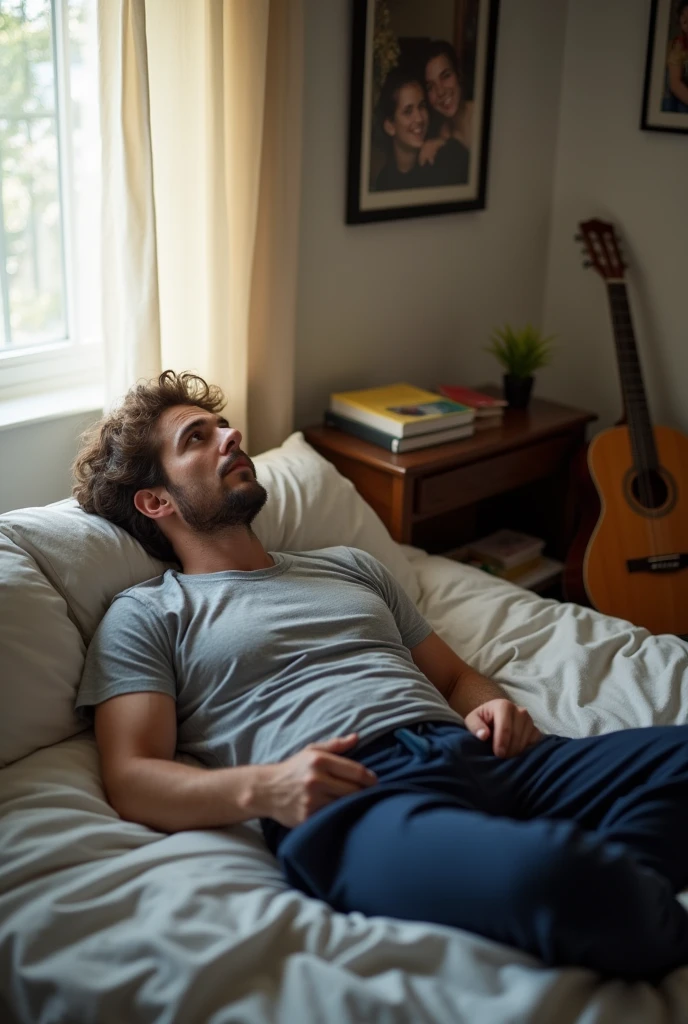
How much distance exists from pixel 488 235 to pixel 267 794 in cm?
208

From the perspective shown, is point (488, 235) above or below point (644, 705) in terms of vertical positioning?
above

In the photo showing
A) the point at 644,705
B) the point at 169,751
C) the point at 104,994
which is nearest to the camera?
the point at 104,994

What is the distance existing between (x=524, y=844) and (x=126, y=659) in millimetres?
680

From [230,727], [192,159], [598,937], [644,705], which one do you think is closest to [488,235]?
[192,159]

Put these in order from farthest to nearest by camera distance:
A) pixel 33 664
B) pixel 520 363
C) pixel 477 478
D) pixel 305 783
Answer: pixel 520 363, pixel 477 478, pixel 33 664, pixel 305 783

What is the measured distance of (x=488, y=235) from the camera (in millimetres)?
3104

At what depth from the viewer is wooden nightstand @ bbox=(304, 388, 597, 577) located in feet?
8.28

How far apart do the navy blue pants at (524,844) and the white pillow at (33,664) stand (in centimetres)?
40

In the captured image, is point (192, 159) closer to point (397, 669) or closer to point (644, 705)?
point (397, 669)

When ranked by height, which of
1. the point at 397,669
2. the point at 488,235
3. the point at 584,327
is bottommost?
the point at 397,669

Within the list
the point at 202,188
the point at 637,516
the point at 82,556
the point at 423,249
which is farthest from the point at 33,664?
the point at 423,249

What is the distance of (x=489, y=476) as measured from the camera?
2.69 metres

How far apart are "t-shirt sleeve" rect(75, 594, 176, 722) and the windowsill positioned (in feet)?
2.15

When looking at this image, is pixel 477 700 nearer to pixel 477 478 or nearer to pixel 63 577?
pixel 63 577
